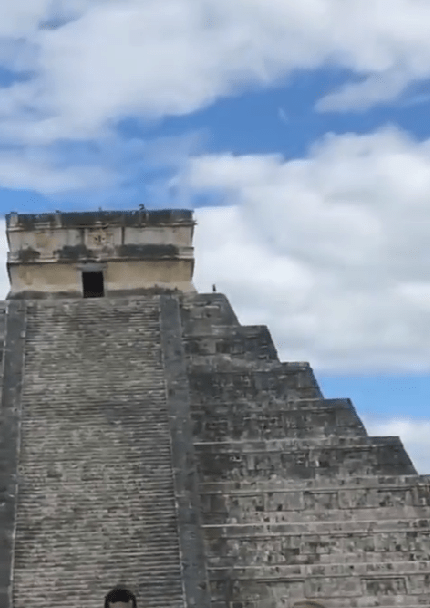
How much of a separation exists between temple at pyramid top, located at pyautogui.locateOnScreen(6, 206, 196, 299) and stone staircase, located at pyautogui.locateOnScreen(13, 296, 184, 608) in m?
1.07

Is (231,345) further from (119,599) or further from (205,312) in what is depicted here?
(119,599)

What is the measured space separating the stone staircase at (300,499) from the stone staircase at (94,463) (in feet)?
2.39

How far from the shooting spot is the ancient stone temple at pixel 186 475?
1524cm

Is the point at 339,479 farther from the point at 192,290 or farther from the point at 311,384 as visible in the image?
the point at 192,290

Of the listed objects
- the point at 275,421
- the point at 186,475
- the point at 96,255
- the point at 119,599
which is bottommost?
the point at 119,599

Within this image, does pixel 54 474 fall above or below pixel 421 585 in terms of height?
above

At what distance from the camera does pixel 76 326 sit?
64.0 ft

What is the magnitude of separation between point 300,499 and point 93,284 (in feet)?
23.0

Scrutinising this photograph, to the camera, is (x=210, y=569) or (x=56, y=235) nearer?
(x=210, y=569)

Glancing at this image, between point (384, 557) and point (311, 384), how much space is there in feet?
11.3

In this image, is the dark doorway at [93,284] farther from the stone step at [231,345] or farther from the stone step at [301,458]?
the stone step at [301,458]

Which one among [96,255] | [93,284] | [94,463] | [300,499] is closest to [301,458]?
[300,499]

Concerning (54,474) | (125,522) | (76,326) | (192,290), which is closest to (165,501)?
(125,522)

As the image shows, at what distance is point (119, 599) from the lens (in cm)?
1430
